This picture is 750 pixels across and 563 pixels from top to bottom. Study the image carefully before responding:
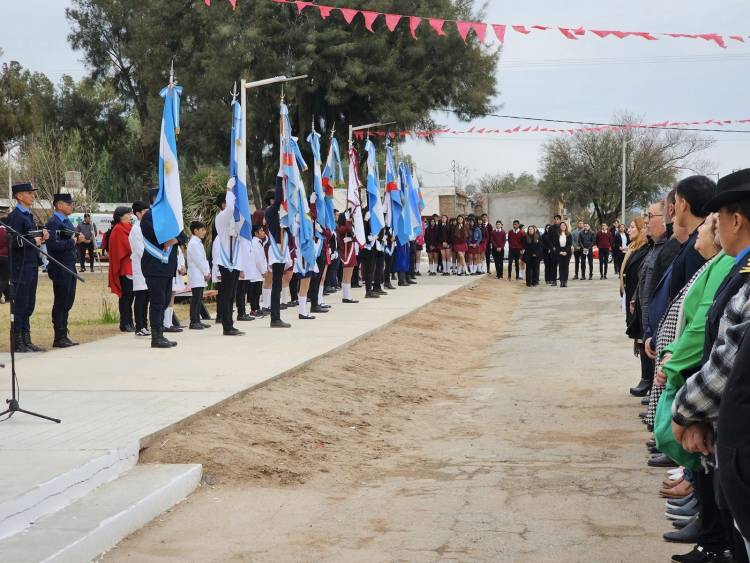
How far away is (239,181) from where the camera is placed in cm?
1526

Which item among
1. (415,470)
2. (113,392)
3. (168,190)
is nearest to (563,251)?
(168,190)

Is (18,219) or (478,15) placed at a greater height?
(478,15)

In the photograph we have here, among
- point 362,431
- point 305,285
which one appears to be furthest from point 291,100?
point 362,431

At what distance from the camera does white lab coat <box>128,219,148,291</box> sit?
46.6 ft

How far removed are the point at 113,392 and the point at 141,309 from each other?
18.6 ft

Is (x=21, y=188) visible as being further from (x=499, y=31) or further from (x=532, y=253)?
(x=532, y=253)

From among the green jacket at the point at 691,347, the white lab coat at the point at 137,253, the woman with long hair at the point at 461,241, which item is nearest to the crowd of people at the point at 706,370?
the green jacket at the point at 691,347

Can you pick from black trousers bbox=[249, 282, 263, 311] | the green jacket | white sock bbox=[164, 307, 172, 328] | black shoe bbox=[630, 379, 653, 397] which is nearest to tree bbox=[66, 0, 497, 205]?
black trousers bbox=[249, 282, 263, 311]

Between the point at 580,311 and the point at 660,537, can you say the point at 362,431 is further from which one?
the point at 580,311

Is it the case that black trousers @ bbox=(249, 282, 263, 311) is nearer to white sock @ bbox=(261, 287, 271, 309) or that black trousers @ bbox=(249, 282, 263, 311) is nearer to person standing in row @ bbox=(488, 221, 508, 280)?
white sock @ bbox=(261, 287, 271, 309)

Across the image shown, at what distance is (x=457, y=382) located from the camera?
1223 centimetres

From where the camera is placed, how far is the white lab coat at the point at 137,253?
14195 millimetres

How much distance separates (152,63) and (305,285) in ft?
74.0

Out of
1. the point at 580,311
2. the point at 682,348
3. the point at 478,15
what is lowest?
the point at 580,311
